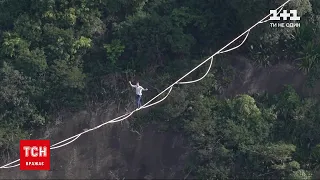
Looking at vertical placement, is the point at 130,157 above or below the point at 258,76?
below

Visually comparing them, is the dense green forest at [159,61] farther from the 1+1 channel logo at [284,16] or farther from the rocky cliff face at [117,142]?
the rocky cliff face at [117,142]

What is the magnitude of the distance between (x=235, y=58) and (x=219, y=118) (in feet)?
9.46

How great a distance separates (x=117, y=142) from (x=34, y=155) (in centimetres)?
333

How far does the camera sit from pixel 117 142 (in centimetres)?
2945

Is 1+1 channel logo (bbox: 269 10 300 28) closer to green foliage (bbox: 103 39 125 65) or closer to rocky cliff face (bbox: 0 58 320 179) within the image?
rocky cliff face (bbox: 0 58 320 179)

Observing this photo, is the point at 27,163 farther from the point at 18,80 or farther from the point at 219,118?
the point at 219,118

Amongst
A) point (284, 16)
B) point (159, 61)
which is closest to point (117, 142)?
point (159, 61)

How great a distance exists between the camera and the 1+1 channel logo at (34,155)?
27.9m

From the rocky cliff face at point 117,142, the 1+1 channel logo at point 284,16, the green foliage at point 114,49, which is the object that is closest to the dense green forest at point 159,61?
the green foliage at point 114,49

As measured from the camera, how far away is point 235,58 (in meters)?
30.0

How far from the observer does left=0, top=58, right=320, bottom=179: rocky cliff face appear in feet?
95.3

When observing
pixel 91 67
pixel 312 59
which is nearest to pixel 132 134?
pixel 91 67

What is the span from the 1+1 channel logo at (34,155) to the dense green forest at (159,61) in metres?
0.79

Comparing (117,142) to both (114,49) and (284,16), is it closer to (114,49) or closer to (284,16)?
(114,49)
